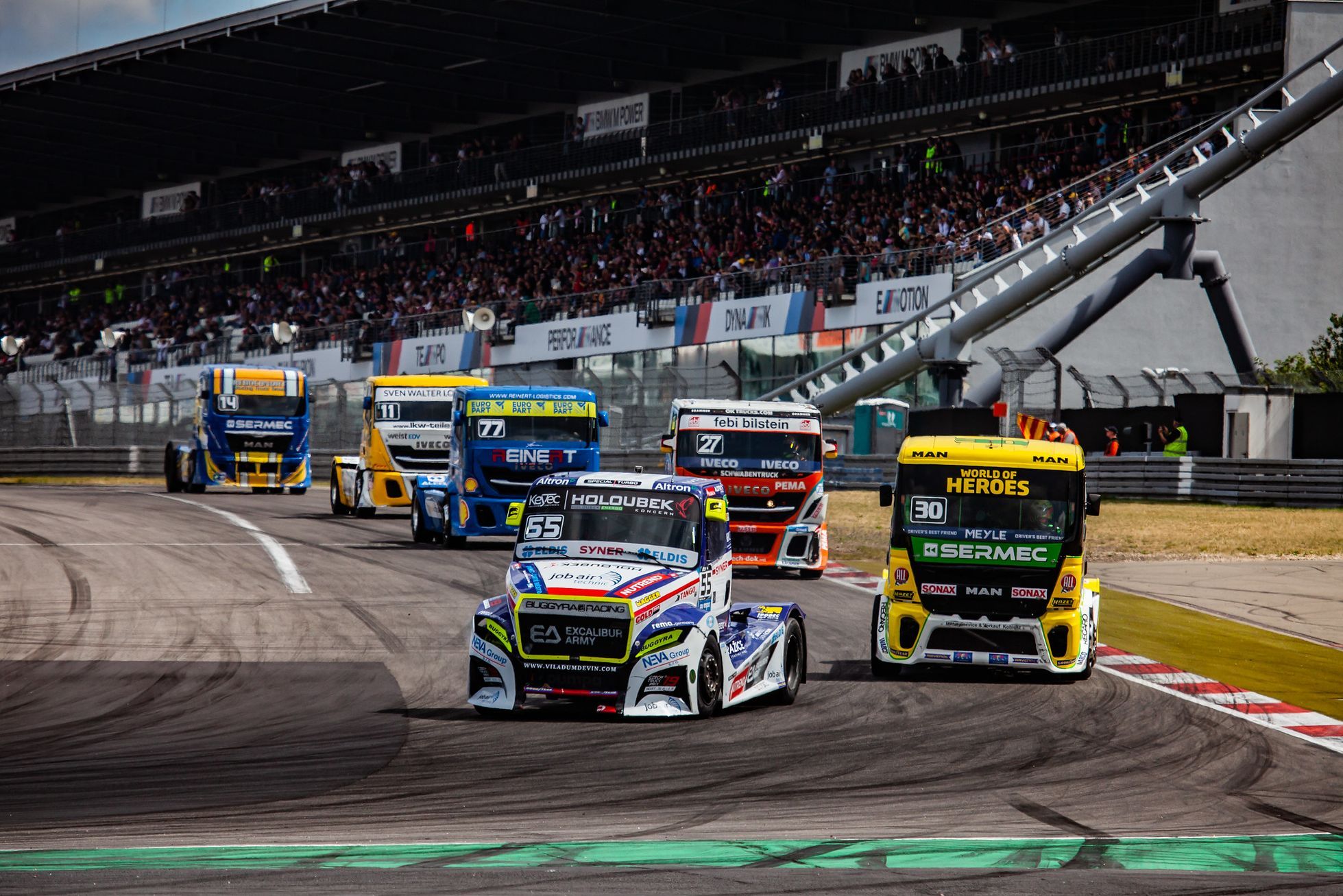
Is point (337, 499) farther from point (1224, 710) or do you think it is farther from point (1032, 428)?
point (1224, 710)

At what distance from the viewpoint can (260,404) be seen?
3225 centimetres

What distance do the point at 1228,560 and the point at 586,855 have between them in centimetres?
1710

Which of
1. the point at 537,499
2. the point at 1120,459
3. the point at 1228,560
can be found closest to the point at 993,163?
the point at 1120,459

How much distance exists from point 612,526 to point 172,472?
2570cm

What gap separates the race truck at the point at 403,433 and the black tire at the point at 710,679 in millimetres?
15229

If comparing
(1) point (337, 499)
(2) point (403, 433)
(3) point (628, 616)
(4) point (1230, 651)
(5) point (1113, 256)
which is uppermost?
(5) point (1113, 256)

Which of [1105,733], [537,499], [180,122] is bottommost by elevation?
[1105,733]

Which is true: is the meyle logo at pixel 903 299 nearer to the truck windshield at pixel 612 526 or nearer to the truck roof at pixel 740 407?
the truck roof at pixel 740 407

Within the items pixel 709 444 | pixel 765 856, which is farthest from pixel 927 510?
pixel 709 444

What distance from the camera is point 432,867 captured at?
6.45m

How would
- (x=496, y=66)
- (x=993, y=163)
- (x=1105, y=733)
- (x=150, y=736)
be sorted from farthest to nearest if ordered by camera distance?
(x=496, y=66), (x=993, y=163), (x=1105, y=733), (x=150, y=736)

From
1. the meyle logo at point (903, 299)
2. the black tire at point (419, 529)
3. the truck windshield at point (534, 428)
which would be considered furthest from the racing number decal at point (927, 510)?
the meyle logo at point (903, 299)

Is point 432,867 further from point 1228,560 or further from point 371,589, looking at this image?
point 1228,560

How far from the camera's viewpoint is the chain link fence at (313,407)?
3694 cm
